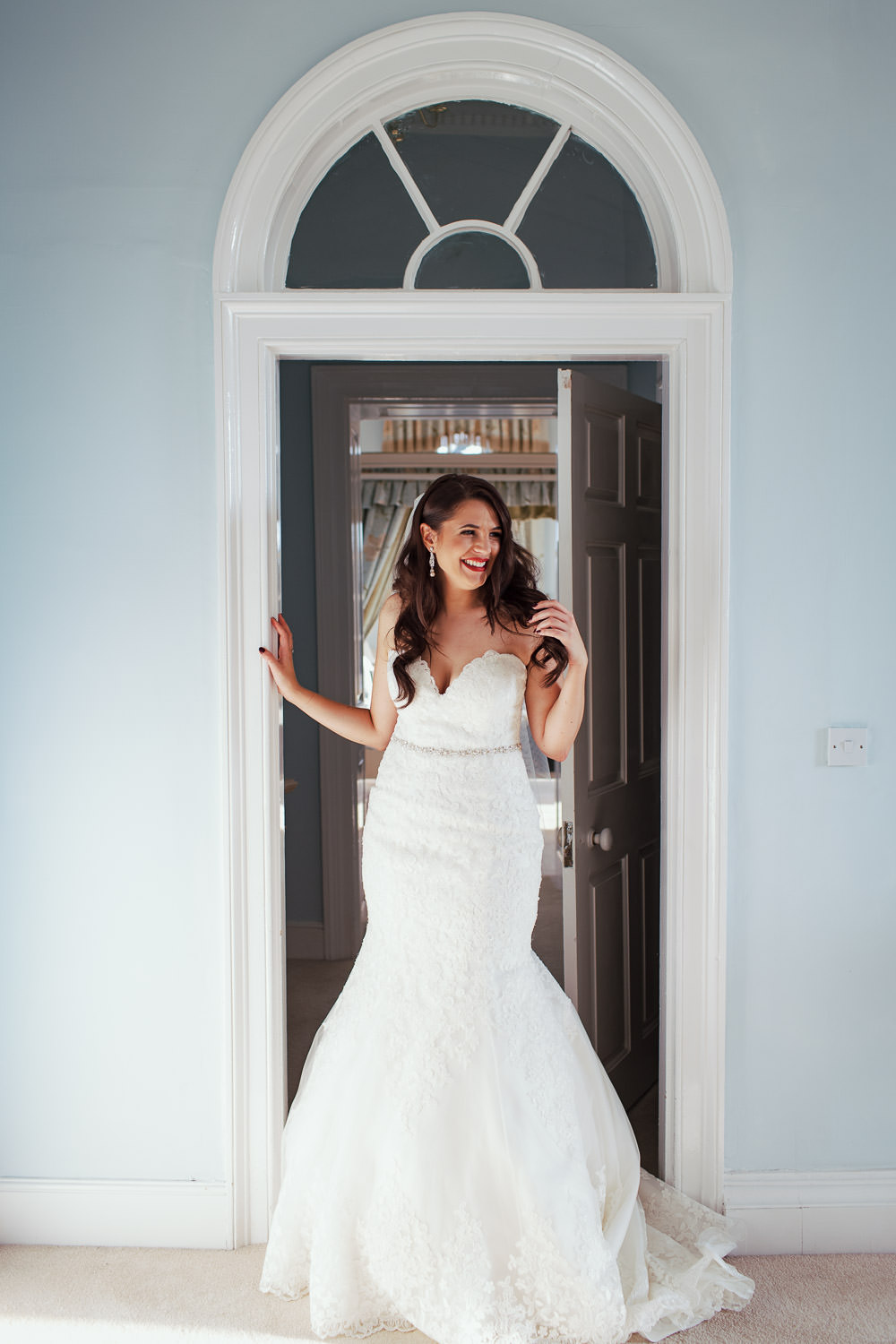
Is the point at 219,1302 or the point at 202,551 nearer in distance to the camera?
the point at 219,1302

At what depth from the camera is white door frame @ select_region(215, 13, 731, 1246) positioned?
7.15 ft

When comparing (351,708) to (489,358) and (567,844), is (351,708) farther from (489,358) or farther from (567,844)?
(489,358)

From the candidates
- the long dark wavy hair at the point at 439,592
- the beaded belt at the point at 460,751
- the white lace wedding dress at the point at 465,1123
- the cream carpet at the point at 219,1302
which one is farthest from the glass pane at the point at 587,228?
the cream carpet at the point at 219,1302

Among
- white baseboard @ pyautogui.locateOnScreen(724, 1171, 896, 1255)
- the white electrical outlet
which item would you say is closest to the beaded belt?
the white electrical outlet

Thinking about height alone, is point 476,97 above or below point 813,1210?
above

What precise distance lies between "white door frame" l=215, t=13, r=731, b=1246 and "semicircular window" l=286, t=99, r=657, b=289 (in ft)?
0.16

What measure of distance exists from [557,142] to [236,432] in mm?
1095

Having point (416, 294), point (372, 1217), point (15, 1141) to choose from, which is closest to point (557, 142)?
point (416, 294)

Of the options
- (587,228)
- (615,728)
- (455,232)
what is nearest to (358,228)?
(455,232)

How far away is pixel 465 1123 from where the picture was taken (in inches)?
76.8

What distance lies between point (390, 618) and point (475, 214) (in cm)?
105

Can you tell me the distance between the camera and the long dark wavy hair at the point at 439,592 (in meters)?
2.13

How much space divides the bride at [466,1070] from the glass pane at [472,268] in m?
0.53

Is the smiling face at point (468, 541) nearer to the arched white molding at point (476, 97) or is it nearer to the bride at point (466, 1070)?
the bride at point (466, 1070)
